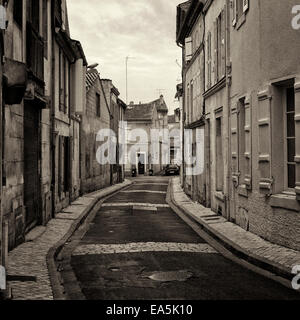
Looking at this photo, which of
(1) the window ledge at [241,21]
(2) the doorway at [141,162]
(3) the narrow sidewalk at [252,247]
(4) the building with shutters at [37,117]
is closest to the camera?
(3) the narrow sidewalk at [252,247]

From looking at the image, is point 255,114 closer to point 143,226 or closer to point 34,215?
point 143,226

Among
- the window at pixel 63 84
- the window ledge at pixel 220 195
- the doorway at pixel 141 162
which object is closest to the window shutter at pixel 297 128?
the window ledge at pixel 220 195

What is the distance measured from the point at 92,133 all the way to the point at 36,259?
1944cm

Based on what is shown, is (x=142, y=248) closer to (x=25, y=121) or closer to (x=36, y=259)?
(x=36, y=259)

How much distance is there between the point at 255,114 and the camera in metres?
12.0

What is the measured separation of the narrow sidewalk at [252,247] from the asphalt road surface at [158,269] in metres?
0.34

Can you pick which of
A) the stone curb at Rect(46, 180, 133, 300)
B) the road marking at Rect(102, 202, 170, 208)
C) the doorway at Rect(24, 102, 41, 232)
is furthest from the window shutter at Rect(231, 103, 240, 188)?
the road marking at Rect(102, 202, 170, 208)

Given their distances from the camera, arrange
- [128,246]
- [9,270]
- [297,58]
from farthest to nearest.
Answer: [128,246] < [297,58] < [9,270]

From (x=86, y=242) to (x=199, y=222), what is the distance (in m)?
3.91

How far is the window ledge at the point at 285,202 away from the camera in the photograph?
980 centimetres

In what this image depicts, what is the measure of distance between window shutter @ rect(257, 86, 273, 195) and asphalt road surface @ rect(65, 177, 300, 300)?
1.70 metres

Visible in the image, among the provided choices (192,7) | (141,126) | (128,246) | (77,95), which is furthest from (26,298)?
(141,126)

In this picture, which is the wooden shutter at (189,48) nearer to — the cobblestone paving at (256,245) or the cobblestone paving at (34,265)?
the cobblestone paving at (256,245)

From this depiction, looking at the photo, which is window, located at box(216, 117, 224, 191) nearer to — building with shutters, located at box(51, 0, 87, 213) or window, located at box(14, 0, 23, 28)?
building with shutters, located at box(51, 0, 87, 213)
